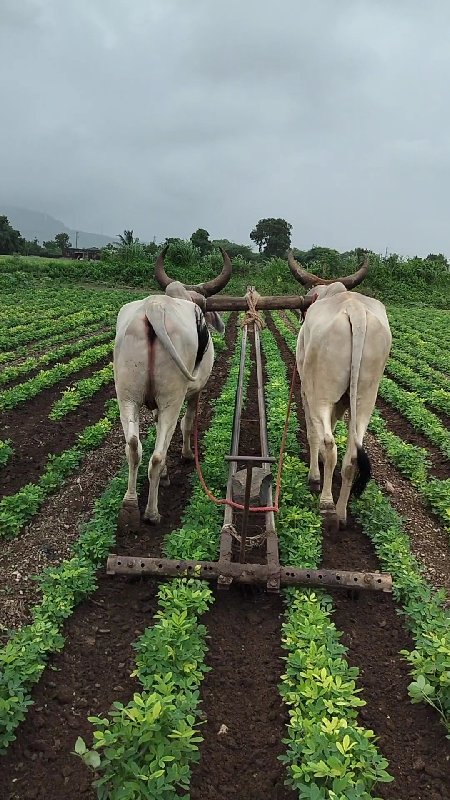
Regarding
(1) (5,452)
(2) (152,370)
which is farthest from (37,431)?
(2) (152,370)

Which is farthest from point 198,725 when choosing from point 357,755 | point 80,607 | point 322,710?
point 80,607

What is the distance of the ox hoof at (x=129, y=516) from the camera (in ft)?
18.7

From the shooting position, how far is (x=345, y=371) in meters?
5.69

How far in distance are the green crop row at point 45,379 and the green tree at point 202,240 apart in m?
42.8

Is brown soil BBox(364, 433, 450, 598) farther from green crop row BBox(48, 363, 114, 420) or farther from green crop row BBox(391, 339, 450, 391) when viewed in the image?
green crop row BBox(391, 339, 450, 391)

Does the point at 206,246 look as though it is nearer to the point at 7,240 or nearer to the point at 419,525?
the point at 7,240

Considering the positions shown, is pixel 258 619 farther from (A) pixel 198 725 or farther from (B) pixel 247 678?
(A) pixel 198 725

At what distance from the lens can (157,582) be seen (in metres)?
4.96

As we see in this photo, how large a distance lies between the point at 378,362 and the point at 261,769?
380 centimetres

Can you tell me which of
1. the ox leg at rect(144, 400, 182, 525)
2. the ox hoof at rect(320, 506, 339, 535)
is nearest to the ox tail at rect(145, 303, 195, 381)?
the ox leg at rect(144, 400, 182, 525)

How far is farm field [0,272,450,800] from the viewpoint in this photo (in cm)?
314

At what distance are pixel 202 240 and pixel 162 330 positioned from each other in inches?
2093

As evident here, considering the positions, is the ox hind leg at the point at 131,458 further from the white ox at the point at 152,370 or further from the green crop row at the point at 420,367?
the green crop row at the point at 420,367

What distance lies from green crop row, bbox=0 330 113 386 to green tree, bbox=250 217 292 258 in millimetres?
55762
